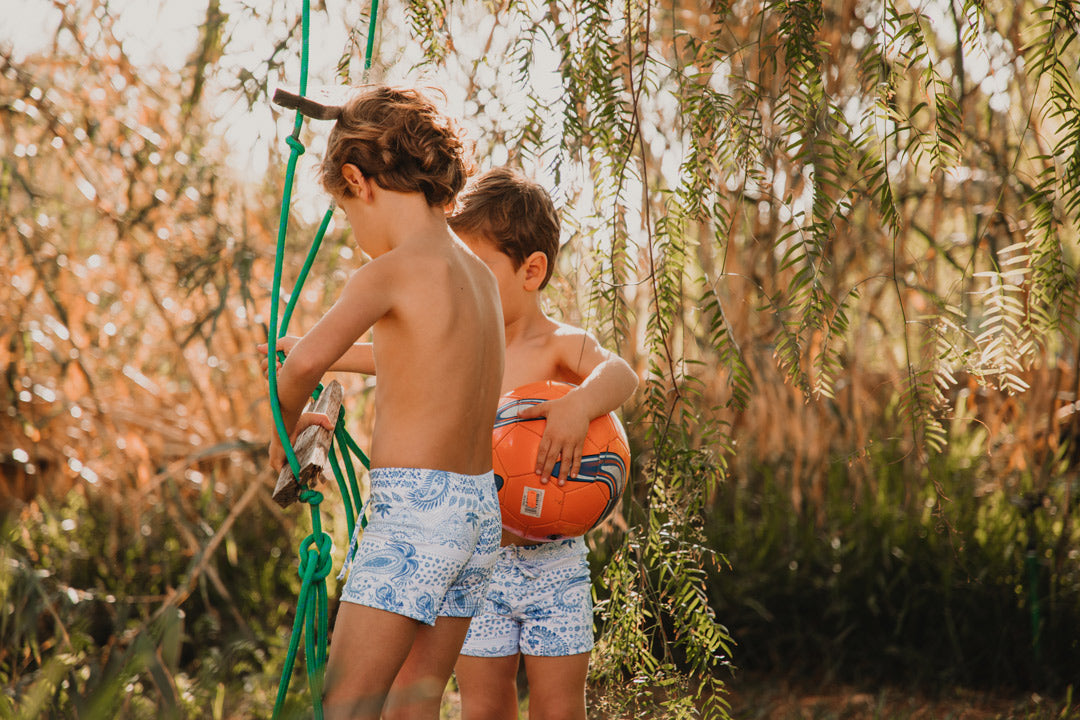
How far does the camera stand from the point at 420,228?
5.58 feet

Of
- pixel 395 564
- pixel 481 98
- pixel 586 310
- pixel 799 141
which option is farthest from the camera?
pixel 481 98

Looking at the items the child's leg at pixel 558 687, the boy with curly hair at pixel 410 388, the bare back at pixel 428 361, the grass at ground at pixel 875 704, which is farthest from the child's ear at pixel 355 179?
the grass at ground at pixel 875 704

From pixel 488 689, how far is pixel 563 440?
0.62m

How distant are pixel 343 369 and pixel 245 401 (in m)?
2.24

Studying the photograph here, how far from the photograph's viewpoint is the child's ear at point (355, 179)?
168cm

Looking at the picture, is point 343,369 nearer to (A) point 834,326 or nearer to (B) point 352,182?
(B) point 352,182

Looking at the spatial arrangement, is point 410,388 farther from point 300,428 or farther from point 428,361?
point 300,428

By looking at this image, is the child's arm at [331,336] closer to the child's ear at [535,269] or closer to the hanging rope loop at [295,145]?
the hanging rope loop at [295,145]

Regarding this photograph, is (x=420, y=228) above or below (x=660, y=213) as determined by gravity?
below

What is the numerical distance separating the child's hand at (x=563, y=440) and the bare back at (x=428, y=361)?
10.1 inches

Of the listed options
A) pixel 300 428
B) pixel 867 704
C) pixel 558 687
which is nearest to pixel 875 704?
pixel 867 704

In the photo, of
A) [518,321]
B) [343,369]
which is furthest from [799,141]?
[343,369]

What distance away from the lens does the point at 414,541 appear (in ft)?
5.34

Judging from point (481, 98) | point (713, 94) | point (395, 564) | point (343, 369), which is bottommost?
point (395, 564)
